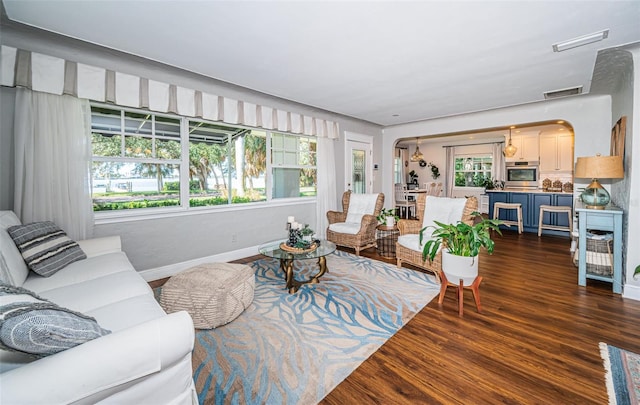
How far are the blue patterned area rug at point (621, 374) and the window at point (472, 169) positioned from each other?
7731 mm

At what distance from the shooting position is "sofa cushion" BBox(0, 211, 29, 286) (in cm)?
160

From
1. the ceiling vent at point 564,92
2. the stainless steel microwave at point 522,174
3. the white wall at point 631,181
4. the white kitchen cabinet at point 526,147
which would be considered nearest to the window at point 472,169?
A: the stainless steel microwave at point 522,174

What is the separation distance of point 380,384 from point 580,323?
1.90m

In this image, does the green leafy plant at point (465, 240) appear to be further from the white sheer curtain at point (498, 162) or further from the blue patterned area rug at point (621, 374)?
the white sheer curtain at point (498, 162)

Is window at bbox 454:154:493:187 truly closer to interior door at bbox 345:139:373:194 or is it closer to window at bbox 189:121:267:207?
interior door at bbox 345:139:373:194

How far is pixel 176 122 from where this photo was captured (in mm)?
Answer: 3432

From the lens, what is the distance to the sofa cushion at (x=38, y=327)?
79cm

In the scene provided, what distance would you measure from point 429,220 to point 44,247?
12.4ft

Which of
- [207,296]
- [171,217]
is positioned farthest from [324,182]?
[207,296]

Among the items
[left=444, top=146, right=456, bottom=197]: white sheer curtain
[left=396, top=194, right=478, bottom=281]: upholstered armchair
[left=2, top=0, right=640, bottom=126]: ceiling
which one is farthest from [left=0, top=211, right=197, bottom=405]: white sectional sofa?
[left=444, top=146, right=456, bottom=197]: white sheer curtain

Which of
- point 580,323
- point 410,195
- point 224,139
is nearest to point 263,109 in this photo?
point 224,139

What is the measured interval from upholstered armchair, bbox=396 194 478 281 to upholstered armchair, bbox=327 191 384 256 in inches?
28.0

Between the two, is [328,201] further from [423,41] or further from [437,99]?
[423,41]

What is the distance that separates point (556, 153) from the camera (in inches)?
280
